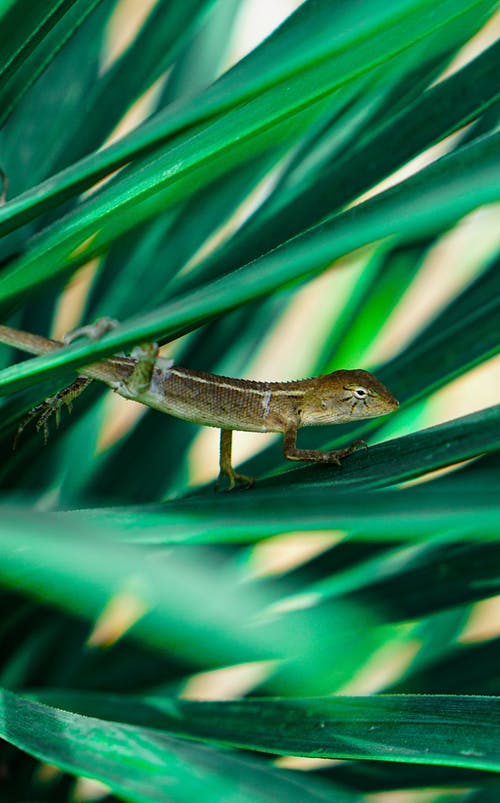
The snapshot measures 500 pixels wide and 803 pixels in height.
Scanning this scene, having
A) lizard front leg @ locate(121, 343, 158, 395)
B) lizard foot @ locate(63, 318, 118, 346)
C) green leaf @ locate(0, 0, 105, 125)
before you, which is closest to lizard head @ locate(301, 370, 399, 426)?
lizard front leg @ locate(121, 343, 158, 395)

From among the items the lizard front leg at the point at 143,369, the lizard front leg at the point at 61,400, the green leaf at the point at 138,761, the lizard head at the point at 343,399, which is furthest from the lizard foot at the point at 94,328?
the lizard head at the point at 343,399

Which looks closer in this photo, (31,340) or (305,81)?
(305,81)

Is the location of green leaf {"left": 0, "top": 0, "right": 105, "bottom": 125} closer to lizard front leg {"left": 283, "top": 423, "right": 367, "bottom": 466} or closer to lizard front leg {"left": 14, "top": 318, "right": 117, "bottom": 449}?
lizard front leg {"left": 14, "top": 318, "right": 117, "bottom": 449}

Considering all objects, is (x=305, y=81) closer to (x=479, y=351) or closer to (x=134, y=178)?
(x=134, y=178)

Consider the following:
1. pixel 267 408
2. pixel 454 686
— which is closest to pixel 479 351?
pixel 454 686

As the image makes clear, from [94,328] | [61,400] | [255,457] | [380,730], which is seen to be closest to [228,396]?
[255,457]
